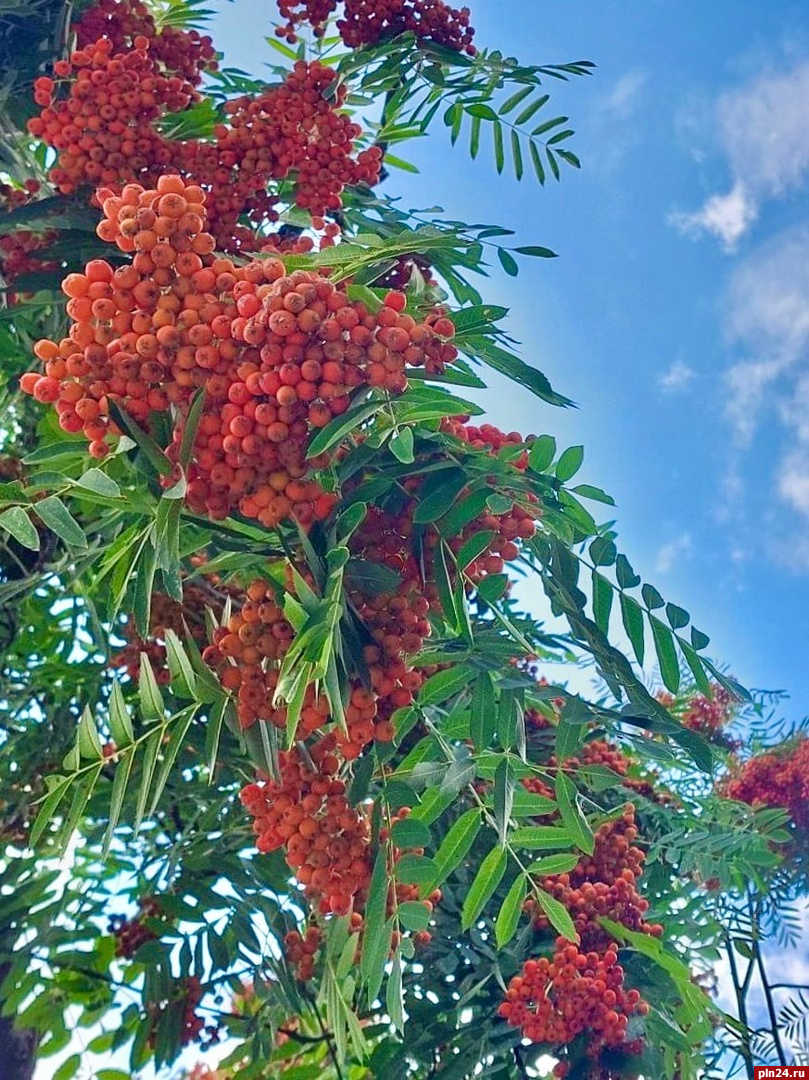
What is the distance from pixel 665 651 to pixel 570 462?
1.01 feet

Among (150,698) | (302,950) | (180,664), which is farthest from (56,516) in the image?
(302,950)

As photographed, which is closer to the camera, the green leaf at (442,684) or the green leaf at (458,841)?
the green leaf at (442,684)

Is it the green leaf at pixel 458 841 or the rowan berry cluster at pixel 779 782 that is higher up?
the rowan berry cluster at pixel 779 782

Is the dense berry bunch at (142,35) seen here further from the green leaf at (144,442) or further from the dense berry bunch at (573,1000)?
the dense berry bunch at (573,1000)

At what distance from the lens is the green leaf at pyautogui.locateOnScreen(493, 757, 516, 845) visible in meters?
1.33

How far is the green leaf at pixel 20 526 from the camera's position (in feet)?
3.99

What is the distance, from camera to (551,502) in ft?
4.32

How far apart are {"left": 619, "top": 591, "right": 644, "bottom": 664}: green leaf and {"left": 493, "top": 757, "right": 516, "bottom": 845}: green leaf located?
0.25m

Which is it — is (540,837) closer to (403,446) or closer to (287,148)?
(403,446)

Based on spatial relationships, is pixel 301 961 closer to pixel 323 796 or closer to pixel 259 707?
pixel 323 796

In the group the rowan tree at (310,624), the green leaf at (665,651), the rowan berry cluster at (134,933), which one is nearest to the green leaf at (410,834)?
the rowan tree at (310,624)

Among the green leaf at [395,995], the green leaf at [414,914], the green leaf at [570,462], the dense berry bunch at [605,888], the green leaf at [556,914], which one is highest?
the green leaf at [570,462]

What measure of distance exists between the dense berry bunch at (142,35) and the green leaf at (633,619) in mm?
1745

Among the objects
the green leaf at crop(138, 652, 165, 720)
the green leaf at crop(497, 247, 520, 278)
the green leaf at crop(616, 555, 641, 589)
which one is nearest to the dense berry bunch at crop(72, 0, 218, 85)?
the green leaf at crop(497, 247, 520, 278)
